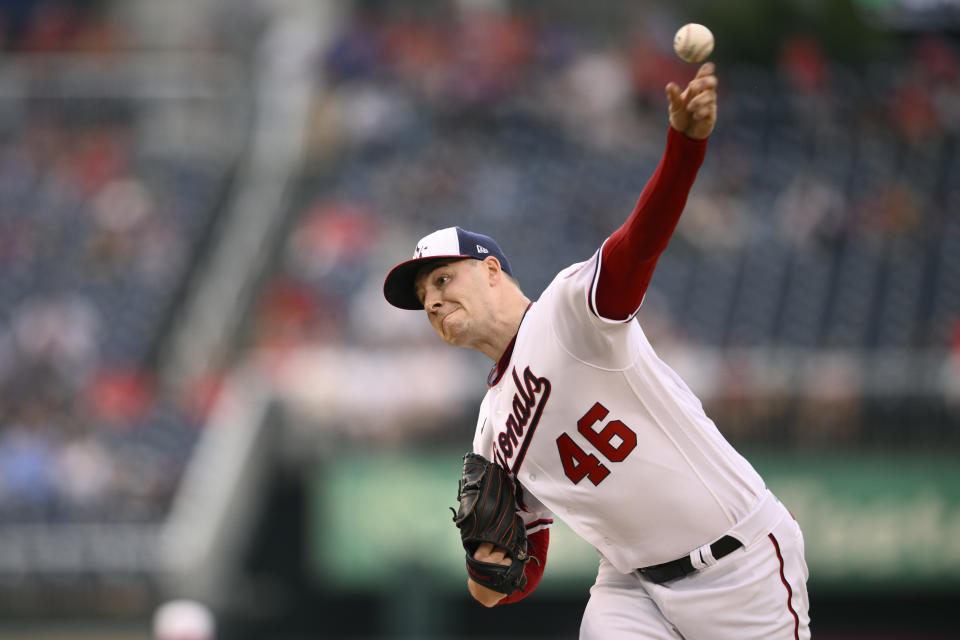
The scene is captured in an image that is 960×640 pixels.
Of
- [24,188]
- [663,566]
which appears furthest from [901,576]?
[24,188]

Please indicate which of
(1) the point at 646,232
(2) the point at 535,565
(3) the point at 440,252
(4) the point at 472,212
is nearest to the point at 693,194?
(4) the point at 472,212

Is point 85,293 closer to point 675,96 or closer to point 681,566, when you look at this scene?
point 681,566

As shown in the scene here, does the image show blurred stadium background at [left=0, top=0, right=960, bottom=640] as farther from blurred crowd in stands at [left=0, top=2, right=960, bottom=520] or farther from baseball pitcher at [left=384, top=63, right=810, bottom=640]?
baseball pitcher at [left=384, top=63, right=810, bottom=640]

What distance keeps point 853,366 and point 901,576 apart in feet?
5.23

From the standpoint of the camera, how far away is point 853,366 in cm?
977

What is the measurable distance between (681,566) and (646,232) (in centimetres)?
88

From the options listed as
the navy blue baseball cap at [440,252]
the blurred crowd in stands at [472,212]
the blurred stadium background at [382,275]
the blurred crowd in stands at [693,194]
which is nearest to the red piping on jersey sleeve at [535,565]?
the navy blue baseball cap at [440,252]

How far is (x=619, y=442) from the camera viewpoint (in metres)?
2.96

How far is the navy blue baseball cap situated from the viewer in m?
3.11

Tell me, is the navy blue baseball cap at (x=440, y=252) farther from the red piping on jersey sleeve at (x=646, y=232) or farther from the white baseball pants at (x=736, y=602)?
the white baseball pants at (x=736, y=602)

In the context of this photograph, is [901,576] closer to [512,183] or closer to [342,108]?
[512,183]

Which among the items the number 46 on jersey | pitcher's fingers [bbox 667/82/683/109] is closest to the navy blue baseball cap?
the number 46 on jersey

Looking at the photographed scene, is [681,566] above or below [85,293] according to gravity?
below

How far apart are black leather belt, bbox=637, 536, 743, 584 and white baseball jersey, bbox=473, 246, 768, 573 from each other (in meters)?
0.02
